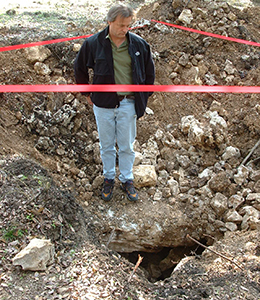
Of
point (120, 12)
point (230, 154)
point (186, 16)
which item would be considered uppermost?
point (120, 12)

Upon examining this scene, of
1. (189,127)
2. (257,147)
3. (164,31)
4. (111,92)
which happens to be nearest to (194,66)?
(164,31)

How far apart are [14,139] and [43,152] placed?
38cm

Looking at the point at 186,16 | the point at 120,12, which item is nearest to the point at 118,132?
the point at 120,12

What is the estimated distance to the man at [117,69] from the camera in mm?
2645

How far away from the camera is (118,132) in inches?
124

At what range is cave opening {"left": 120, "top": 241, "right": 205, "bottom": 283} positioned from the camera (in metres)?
3.78

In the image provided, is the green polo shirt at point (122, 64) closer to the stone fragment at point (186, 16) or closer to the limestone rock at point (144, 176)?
the limestone rock at point (144, 176)

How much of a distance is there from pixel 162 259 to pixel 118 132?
1969 millimetres

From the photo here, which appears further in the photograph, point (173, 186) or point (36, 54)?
point (36, 54)

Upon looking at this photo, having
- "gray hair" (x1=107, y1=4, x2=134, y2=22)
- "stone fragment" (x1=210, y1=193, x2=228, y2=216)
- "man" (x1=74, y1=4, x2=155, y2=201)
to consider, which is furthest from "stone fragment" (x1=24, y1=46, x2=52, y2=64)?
"stone fragment" (x1=210, y1=193, x2=228, y2=216)

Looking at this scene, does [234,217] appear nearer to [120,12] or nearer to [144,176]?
[144,176]

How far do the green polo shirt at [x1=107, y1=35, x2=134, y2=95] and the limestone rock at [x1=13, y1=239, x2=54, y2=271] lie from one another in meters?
1.54

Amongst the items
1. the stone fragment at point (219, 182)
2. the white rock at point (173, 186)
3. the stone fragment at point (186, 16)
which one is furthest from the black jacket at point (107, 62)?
the stone fragment at point (186, 16)

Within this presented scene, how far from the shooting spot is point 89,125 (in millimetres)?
4160
